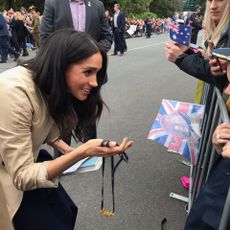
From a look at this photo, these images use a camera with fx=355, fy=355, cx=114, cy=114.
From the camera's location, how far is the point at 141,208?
294 centimetres

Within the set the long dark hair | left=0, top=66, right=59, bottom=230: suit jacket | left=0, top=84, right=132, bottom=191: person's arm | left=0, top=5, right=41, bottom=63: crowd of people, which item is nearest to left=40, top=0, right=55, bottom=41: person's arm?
the long dark hair

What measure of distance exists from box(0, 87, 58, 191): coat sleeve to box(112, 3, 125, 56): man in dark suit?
10673 mm

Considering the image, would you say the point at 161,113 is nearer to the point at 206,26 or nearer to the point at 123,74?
the point at 206,26

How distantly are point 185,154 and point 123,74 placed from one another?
6443mm

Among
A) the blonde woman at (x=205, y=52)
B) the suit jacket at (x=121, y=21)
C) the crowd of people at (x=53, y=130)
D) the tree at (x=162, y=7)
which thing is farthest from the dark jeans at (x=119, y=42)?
the tree at (x=162, y=7)

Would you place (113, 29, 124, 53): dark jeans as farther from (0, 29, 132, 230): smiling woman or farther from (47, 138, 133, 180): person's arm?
(47, 138, 133, 180): person's arm

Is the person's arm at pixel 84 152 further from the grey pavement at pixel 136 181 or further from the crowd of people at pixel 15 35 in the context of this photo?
the crowd of people at pixel 15 35

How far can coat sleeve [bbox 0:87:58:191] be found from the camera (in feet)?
5.31

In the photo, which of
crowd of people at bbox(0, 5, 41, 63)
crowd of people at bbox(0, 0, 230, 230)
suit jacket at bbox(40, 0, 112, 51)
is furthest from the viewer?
crowd of people at bbox(0, 5, 41, 63)

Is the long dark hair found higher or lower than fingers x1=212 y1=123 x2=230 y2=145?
higher

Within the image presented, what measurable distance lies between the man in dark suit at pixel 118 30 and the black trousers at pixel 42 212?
1050 centimetres

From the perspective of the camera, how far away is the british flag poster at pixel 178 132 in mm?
2380

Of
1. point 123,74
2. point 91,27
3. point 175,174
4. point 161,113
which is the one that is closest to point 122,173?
point 175,174

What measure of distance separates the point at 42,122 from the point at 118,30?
36.3 ft
